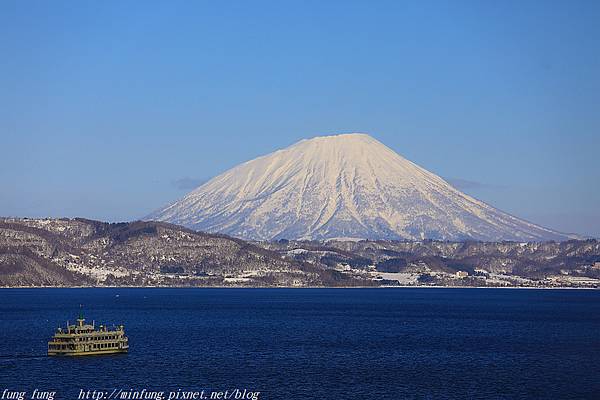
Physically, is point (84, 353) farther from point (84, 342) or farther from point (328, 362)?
point (328, 362)

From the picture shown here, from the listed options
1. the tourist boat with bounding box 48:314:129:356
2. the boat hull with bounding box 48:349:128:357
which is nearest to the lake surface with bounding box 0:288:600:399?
the boat hull with bounding box 48:349:128:357

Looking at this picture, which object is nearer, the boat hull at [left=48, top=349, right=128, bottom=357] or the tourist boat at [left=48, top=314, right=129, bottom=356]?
the boat hull at [left=48, top=349, right=128, bottom=357]

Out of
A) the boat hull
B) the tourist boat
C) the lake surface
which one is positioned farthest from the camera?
the tourist boat

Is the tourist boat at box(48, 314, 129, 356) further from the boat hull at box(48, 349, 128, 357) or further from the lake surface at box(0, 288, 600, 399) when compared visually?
the lake surface at box(0, 288, 600, 399)

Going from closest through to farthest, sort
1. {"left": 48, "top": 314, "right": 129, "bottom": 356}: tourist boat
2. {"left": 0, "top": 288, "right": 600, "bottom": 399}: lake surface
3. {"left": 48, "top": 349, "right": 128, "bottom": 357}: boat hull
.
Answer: {"left": 0, "top": 288, "right": 600, "bottom": 399}: lake surface < {"left": 48, "top": 349, "right": 128, "bottom": 357}: boat hull < {"left": 48, "top": 314, "right": 129, "bottom": 356}: tourist boat

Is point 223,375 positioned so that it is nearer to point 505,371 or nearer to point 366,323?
point 505,371

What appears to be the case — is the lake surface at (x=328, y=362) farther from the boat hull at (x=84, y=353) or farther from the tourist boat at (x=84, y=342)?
the tourist boat at (x=84, y=342)

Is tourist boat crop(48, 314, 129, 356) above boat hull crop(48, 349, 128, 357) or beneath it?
above

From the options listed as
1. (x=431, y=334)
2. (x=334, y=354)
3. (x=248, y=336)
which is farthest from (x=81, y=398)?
(x=431, y=334)


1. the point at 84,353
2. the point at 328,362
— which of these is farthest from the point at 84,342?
the point at 328,362

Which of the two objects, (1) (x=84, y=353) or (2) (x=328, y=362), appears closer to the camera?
(2) (x=328, y=362)
